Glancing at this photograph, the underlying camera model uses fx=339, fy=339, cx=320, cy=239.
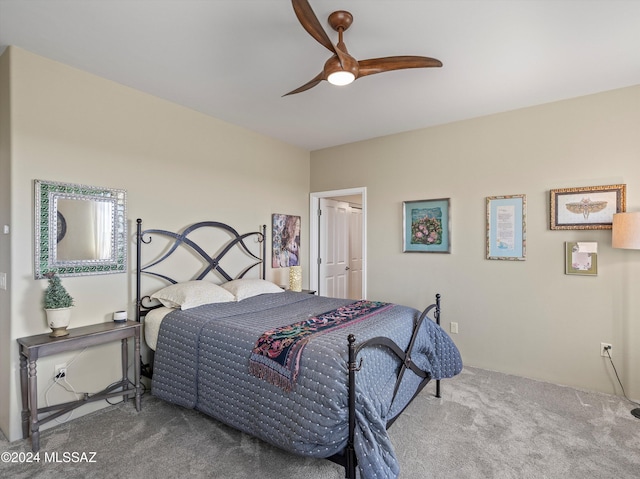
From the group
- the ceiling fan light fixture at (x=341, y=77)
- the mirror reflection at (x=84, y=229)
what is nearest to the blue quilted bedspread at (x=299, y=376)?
the mirror reflection at (x=84, y=229)

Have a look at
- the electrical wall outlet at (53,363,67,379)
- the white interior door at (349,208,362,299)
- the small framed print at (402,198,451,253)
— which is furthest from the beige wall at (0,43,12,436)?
the white interior door at (349,208,362,299)

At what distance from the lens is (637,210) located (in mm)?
2904

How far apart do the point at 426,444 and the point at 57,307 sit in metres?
2.69

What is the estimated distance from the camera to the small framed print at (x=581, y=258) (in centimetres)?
308

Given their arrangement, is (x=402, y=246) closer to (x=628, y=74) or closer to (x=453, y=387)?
(x=453, y=387)

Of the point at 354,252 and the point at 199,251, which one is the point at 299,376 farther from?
the point at 354,252

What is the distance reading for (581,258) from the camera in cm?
314

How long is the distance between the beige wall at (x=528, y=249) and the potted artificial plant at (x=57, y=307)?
3.21 meters

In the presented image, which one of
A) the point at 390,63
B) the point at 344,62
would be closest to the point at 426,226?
the point at 390,63

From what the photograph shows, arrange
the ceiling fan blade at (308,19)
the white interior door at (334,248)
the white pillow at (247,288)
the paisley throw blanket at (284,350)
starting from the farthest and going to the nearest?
the white interior door at (334,248) → the white pillow at (247,288) → the paisley throw blanket at (284,350) → the ceiling fan blade at (308,19)

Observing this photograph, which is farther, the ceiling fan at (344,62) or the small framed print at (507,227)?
the small framed print at (507,227)

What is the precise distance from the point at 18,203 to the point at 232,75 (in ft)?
5.93

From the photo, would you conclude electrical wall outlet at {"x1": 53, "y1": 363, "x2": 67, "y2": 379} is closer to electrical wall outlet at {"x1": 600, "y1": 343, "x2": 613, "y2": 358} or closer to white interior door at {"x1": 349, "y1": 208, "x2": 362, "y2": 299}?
white interior door at {"x1": 349, "y1": 208, "x2": 362, "y2": 299}

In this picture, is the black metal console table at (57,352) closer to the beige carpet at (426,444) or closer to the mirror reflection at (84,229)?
the beige carpet at (426,444)
